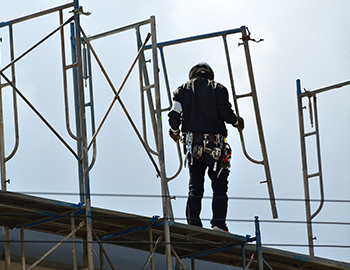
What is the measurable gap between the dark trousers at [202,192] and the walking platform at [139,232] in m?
0.20

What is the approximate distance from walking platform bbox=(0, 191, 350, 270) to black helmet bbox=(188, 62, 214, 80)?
2091 mm

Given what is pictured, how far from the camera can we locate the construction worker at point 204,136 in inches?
473

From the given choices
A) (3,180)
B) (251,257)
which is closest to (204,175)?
(251,257)

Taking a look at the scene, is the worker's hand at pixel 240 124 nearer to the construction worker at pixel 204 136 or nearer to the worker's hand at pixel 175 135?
the construction worker at pixel 204 136

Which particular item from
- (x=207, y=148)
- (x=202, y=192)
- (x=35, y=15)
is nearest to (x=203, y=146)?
(x=207, y=148)

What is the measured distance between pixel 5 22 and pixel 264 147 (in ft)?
12.6

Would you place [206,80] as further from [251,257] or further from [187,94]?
[251,257]

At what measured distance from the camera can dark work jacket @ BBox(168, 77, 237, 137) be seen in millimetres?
12125

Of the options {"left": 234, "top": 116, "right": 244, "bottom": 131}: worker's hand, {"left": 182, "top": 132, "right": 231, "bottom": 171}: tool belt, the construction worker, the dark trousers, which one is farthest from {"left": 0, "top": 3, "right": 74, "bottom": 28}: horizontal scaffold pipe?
{"left": 234, "top": 116, "right": 244, "bottom": 131}: worker's hand

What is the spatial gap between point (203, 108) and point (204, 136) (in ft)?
1.17

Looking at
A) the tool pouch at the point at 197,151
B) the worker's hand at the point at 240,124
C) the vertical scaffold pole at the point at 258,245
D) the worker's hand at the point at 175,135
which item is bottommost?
the vertical scaffold pole at the point at 258,245

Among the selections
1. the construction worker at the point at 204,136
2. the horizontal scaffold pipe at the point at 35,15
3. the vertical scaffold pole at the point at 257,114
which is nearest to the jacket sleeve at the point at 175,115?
the construction worker at the point at 204,136

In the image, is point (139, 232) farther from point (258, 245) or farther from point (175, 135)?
point (258, 245)

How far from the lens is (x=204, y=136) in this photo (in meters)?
12.1
